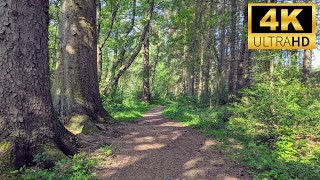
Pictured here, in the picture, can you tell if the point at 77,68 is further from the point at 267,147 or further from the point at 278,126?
the point at 278,126

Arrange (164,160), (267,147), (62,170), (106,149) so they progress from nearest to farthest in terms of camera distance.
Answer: (62,170) → (164,160) → (106,149) → (267,147)

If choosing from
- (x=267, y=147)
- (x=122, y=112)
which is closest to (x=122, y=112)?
(x=122, y=112)

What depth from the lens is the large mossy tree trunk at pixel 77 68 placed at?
24.0 feet

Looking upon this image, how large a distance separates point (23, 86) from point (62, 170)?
1497 millimetres

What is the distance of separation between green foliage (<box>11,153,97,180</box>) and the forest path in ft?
0.72

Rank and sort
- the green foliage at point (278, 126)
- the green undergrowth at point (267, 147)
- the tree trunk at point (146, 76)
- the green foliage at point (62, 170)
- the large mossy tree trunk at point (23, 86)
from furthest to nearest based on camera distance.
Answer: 1. the tree trunk at point (146, 76)
2. the green foliage at point (278, 126)
3. the green undergrowth at point (267, 147)
4. the large mossy tree trunk at point (23, 86)
5. the green foliage at point (62, 170)

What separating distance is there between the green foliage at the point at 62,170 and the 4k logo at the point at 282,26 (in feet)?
23.0

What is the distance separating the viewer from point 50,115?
184 inches

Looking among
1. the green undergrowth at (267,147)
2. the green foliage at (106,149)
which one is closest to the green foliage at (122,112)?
the green undergrowth at (267,147)

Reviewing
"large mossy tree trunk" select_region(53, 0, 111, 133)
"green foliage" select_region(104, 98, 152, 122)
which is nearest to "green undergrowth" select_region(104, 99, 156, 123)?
"green foliage" select_region(104, 98, 152, 122)

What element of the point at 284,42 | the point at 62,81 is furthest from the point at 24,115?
the point at 284,42

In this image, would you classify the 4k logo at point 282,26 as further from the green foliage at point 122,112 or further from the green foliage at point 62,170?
the green foliage at point 62,170

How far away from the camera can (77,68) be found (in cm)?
754

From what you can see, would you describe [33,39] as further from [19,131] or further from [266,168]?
[266,168]
